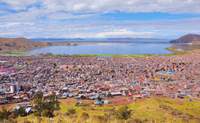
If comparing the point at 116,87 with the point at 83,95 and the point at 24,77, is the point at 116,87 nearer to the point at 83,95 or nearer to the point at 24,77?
the point at 83,95

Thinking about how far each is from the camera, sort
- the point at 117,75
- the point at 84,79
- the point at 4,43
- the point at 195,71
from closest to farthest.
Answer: the point at 84,79
the point at 117,75
the point at 195,71
the point at 4,43

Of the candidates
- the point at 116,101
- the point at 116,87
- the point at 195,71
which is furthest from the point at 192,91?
the point at 195,71

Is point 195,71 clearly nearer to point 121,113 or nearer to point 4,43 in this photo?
point 121,113

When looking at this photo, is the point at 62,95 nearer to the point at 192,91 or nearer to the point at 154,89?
the point at 154,89

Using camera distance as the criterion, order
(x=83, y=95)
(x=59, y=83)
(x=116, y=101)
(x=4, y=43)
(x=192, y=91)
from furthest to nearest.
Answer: (x=4, y=43) < (x=59, y=83) < (x=192, y=91) < (x=83, y=95) < (x=116, y=101)

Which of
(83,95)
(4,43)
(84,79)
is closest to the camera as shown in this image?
(83,95)

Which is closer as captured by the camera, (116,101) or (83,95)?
(116,101)

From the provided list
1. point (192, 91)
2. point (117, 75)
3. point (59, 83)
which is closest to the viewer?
point (192, 91)

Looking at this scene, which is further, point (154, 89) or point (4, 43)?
point (4, 43)

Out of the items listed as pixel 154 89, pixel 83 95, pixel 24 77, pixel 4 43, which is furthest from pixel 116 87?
pixel 4 43
